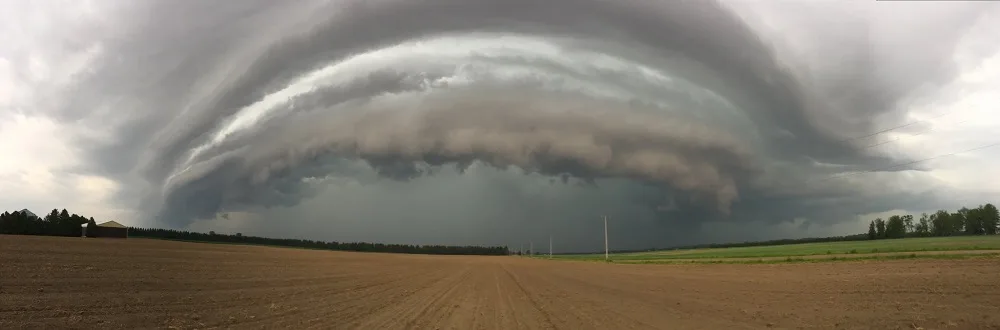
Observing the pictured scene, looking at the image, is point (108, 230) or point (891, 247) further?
point (108, 230)

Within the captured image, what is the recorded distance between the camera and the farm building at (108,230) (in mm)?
94688

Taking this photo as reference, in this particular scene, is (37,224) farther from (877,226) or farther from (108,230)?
(877,226)

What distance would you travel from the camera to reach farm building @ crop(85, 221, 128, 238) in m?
94.7

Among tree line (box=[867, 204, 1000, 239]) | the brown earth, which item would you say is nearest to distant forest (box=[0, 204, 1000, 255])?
tree line (box=[867, 204, 1000, 239])

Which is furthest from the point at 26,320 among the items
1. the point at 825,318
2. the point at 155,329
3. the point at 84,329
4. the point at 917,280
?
the point at 917,280

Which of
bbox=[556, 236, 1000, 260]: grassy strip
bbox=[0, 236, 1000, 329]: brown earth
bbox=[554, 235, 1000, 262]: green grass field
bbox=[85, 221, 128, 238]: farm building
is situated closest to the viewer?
bbox=[0, 236, 1000, 329]: brown earth

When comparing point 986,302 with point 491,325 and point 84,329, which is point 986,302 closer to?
point 491,325

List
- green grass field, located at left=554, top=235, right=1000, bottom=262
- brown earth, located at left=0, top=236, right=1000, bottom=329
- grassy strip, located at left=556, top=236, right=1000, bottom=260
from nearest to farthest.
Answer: brown earth, located at left=0, top=236, right=1000, bottom=329 < grassy strip, located at left=556, top=236, right=1000, bottom=260 < green grass field, located at left=554, top=235, right=1000, bottom=262

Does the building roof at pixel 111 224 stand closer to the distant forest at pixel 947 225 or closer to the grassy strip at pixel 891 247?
the grassy strip at pixel 891 247

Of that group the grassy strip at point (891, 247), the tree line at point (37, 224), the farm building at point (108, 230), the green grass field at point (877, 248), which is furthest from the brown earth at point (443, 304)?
the tree line at point (37, 224)

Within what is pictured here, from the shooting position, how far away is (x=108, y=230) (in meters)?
95.9

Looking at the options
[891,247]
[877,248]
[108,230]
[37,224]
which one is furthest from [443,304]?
[37,224]

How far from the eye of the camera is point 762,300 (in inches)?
953

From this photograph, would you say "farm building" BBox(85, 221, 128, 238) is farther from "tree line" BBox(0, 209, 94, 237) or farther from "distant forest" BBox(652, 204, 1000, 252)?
"distant forest" BBox(652, 204, 1000, 252)
